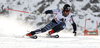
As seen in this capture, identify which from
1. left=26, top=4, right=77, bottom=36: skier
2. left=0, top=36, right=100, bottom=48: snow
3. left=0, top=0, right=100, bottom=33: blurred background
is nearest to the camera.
A: left=0, top=36, right=100, bottom=48: snow

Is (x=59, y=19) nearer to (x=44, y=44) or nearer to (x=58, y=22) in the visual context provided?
(x=58, y=22)

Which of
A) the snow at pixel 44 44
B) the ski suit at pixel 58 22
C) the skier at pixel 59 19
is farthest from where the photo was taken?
Answer: the ski suit at pixel 58 22

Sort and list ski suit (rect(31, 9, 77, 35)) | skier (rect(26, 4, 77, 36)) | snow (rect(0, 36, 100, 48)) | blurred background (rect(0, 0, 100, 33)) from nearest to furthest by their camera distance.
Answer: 1. snow (rect(0, 36, 100, 48))
2. skier (rect(26, 4, 77, 36))
3. ski suit (rect(31, 9, 77, 35))
4. blurred background (rect(0, 0, 100, 33))

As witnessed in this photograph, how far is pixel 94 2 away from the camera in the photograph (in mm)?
11797

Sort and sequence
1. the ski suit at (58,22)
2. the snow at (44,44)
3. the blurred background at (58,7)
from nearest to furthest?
the snow at (44,44), the ski suit at (58,22), the blurred background at (58,7)

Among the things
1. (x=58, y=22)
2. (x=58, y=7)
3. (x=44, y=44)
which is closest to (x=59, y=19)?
(x=58, y=22)

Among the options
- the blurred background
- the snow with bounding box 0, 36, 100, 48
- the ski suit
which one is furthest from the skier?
the blurred background

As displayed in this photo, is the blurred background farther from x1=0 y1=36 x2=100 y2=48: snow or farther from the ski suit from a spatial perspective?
x1=0 y1=36 x2=100 y2=48: snow

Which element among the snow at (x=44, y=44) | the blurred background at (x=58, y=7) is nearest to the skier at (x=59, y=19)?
the snow at (x=44, y=44)

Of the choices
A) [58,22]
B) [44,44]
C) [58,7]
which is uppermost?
[58,7]

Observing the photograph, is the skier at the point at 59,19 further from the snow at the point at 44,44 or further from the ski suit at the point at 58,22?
the snow at the point at 44,44

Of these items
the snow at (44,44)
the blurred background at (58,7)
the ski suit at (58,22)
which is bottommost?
the snow at (44,44)

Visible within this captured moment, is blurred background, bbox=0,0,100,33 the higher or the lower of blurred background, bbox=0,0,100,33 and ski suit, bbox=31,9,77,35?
the higher

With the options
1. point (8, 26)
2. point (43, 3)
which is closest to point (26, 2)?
point (43, 3)
